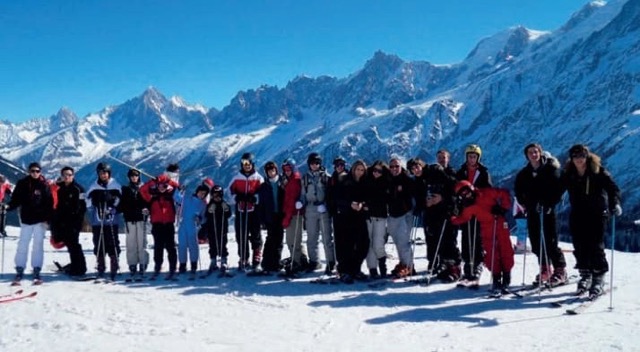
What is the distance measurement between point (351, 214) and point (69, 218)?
663 cm

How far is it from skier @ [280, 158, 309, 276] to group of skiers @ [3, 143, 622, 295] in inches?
1.0

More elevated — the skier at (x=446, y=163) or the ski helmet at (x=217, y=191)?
the skier at (x=446, y=163)

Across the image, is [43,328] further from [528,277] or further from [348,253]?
[528,277]

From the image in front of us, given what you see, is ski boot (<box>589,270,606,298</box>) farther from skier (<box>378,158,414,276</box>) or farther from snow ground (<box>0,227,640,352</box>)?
skier (<box>378,158,414,276</box>)

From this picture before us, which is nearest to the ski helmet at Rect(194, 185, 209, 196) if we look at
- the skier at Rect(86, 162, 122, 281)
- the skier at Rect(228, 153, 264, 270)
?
the skier at Rect(228, 153, 264, 270)

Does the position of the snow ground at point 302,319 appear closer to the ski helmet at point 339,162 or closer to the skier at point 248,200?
the skier at point 248,200

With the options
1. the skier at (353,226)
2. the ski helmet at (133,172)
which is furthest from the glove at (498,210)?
the ski helmet at (133,172)

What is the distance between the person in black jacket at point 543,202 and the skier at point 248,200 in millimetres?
6019

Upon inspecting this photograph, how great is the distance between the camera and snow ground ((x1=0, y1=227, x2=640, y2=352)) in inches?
295

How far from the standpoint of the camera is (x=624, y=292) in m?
10.5

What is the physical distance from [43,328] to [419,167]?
8128 mm

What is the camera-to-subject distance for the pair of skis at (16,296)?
1000 centimetres

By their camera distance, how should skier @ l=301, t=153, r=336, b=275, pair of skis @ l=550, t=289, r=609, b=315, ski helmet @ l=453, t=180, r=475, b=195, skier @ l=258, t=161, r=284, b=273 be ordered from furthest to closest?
skier @ l=258, t=161, r=284, b=273, skier @ l=301, t=153, r=336, b=275, ski helmet @ l=453, t=180, r=475, b=195, pair of skis @ l=550, t=289, r=609, b=315

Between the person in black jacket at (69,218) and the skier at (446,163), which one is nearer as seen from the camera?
the skier at (446,163)
